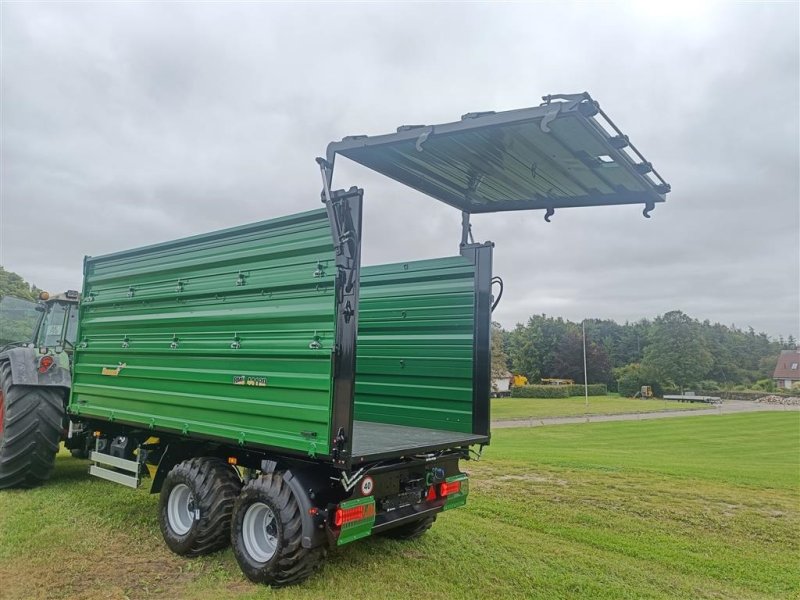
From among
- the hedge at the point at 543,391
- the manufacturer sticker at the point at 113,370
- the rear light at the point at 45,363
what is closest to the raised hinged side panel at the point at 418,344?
the manufacturer sticker at the point at 113,370

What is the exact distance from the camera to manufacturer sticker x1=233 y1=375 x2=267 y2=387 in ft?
13.5

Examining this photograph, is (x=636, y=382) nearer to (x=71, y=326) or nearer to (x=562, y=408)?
(x=562, y=408)

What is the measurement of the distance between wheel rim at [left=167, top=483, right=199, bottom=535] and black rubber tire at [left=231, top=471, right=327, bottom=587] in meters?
0.76

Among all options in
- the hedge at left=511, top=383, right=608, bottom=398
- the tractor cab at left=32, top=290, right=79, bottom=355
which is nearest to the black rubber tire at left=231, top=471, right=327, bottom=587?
the tractor cab at left=32, top=290, right=79, bottom=355

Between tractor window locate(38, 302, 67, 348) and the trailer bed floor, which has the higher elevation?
tractor window locate(38, 302, 67, 348)

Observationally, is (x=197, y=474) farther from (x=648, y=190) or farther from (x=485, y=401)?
(x=648, y=190)

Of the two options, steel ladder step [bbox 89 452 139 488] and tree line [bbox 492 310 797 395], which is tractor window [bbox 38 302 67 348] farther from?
tree line [bbox 492 310 797 395]

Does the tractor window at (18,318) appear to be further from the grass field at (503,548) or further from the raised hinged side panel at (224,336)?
the raised hinged side panel at (224,336)

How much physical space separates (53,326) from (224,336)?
445 centimetres

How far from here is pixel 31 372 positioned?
6.21 meters

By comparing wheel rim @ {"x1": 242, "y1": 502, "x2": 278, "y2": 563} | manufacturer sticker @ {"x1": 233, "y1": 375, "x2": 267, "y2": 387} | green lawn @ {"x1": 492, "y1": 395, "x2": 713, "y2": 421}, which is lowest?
green lawn @ {"x1": 492, "y1": 395, "x2": 713, "y2": 421}

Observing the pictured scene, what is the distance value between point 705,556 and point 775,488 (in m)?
3.80

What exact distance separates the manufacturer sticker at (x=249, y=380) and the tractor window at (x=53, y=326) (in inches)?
181

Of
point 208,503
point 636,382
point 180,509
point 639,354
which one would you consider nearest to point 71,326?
point 180,509
